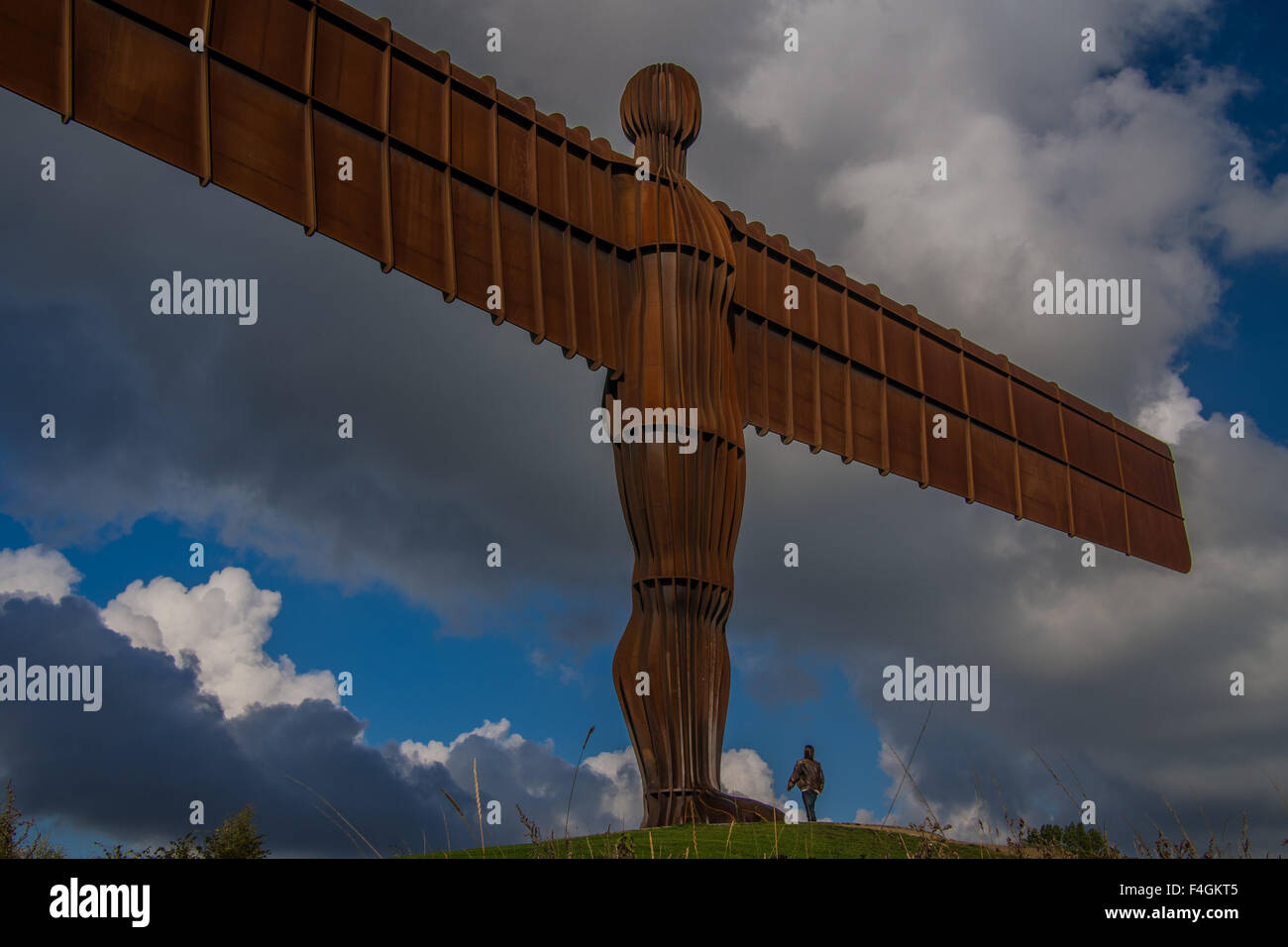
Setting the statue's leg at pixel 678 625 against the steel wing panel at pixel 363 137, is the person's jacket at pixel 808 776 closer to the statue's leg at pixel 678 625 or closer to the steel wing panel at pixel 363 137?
the statue's leg at pixel 678 625

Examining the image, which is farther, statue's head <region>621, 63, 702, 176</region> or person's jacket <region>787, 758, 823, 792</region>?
statue's head <region>621, 63, 702, 176</region>

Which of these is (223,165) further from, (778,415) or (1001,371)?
(1001,371)

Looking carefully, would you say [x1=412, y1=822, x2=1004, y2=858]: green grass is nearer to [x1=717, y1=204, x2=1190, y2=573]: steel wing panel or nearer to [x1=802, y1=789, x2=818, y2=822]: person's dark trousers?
[x1=802, y1=789, x2=818, y2=822]: person's dark trousers

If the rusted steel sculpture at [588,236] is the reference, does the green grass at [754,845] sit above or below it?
below

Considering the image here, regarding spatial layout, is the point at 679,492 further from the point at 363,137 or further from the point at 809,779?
the point at 363,137

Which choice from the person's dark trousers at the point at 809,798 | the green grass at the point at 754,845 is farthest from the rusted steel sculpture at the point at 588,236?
the green grass at the point at 754,845

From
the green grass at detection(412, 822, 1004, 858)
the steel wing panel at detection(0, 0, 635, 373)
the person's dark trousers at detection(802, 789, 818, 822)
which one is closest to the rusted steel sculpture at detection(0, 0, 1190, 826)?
the steel wing panel at detection(0, 0, 635, 373)
